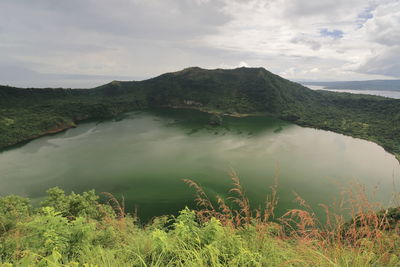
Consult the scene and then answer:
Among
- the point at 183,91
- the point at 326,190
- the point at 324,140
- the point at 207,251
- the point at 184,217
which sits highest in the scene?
the point at 183,91

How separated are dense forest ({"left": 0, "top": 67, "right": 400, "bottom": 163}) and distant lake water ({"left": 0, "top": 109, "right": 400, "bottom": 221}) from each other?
7.98 m

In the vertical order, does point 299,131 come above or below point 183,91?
below

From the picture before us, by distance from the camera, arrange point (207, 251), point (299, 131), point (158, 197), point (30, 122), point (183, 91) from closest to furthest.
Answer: point (207, 251), point (158, 197), point (30, 122), point (299, 131), point (183, 91)

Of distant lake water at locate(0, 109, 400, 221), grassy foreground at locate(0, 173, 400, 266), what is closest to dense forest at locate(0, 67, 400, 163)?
distant lake water at locate(0, 109, 400, 221)

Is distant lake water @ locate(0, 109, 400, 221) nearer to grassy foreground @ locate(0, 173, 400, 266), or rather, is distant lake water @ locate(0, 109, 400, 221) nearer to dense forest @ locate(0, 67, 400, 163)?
dense forest @ locate(0, 67, 400, 163)

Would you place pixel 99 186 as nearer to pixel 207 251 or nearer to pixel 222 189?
pixel 222 189

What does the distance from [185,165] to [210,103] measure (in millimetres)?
68593

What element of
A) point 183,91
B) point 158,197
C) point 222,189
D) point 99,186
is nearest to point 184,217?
point 158,197

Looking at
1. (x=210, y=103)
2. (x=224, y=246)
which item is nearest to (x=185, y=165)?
(x=224, y=246)

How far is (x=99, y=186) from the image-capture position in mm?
22516

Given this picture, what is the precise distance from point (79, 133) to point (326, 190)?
185 feet

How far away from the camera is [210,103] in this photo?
9431 centimetres

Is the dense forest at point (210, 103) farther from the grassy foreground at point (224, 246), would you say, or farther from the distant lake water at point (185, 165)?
the grassy foreground at point (224, 246)

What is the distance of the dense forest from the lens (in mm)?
49250
